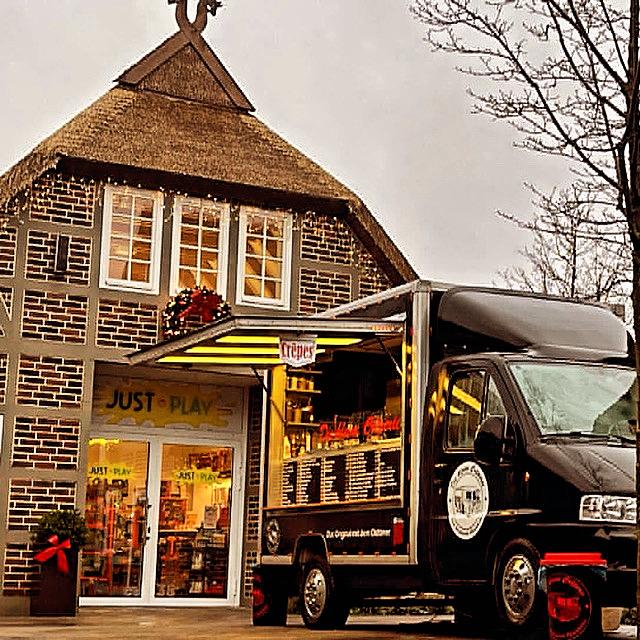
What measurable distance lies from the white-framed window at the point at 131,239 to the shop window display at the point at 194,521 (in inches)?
96.2

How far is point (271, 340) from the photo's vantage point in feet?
45.3

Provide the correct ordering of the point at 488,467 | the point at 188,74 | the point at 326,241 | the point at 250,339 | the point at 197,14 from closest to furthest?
the point at 488,467, the point at 250,339, the point at 326,241, the point at 188,74, the point at 197,14

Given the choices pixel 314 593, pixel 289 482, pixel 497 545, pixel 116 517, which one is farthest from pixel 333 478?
pixel 116 517

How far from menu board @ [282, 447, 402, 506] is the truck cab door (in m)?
0.67

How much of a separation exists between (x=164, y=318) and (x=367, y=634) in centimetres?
679

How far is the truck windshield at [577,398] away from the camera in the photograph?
444 inches

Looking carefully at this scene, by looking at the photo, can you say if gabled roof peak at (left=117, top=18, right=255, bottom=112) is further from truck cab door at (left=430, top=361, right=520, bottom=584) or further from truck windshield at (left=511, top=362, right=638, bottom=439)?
truck windshield at (left=511, top=362, right=638, bottom=439)

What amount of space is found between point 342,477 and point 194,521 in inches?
266

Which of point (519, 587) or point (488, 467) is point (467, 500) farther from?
point (519, 587)

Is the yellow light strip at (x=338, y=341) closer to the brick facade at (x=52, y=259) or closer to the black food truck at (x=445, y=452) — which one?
the black food truck at (x=445, y=452)

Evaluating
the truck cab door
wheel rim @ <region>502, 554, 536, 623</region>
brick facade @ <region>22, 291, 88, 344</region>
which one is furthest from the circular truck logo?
brick facade @ <region>22, 291, 88, 344</region>

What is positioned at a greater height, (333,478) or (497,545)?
(333,478)

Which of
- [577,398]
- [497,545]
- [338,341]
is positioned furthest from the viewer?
[338,341]

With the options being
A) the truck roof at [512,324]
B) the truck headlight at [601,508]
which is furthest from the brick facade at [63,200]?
the truck headlight at [601,508]
